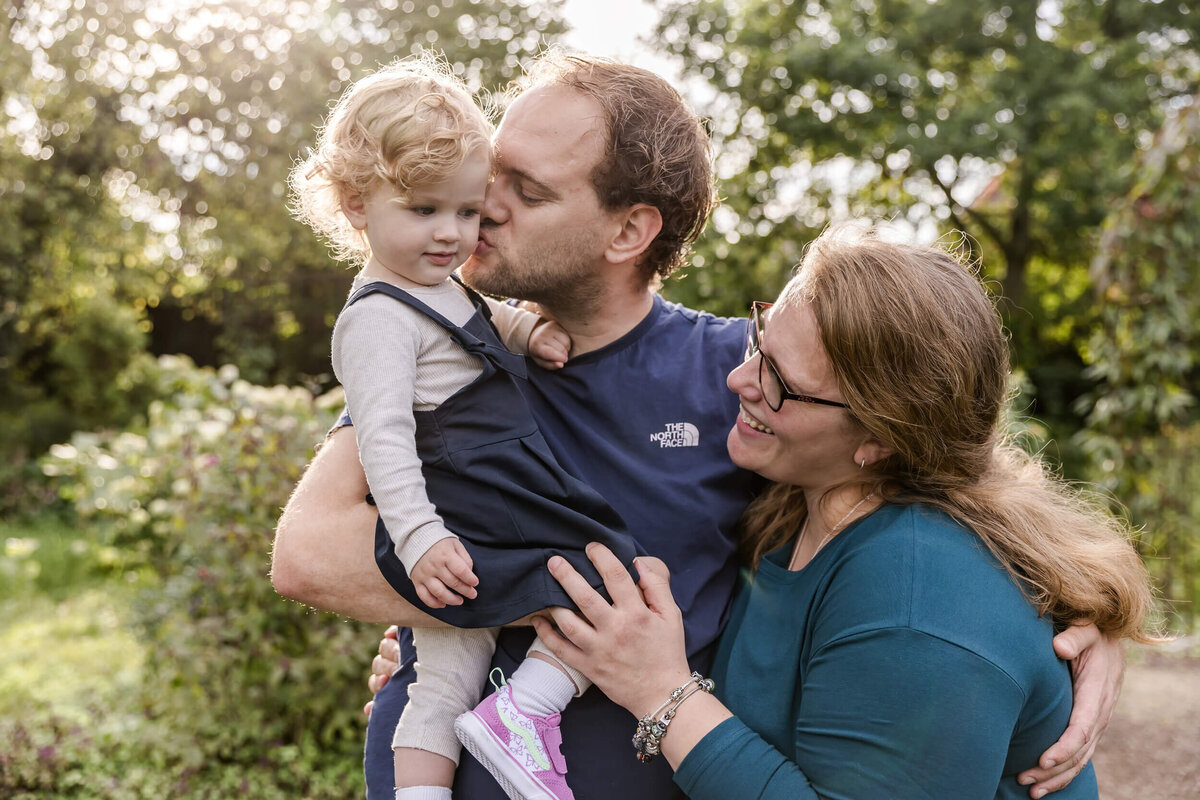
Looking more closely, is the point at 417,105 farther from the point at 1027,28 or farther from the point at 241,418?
the point at 1027,28

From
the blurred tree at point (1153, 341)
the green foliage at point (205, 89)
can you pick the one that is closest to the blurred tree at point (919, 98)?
the green foliage at point (205, 89)

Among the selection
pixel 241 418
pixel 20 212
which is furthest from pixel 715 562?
pixel 20 212

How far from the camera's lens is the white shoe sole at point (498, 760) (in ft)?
5.77

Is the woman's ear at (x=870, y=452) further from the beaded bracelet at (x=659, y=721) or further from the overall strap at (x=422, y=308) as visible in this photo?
the overall strap at (x=422, y=308)

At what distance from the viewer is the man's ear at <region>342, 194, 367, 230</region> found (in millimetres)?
1966

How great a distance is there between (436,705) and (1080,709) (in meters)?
1.23

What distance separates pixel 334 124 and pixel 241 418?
8.90 ft

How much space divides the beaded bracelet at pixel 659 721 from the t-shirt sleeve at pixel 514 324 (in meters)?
0.87

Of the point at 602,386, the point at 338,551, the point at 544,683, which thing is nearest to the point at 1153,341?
the point at 602,386

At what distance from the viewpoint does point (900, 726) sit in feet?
4.91

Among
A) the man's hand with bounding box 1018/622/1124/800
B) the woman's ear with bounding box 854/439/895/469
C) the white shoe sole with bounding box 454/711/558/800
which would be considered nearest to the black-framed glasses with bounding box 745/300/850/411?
the woman's ear with bounding box 854/439/895/469

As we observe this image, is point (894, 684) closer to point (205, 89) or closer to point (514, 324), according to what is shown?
point (514, 324)

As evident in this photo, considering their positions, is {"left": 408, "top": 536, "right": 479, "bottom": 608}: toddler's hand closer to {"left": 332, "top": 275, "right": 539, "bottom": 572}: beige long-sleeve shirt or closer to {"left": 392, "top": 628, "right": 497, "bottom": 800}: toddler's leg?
{"left": 332, "top": 275, "right": 539, "bottom": 572}: beige long-sleeve shirt

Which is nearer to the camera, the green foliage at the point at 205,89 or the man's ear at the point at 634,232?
the man's ear at the point at 634,232
